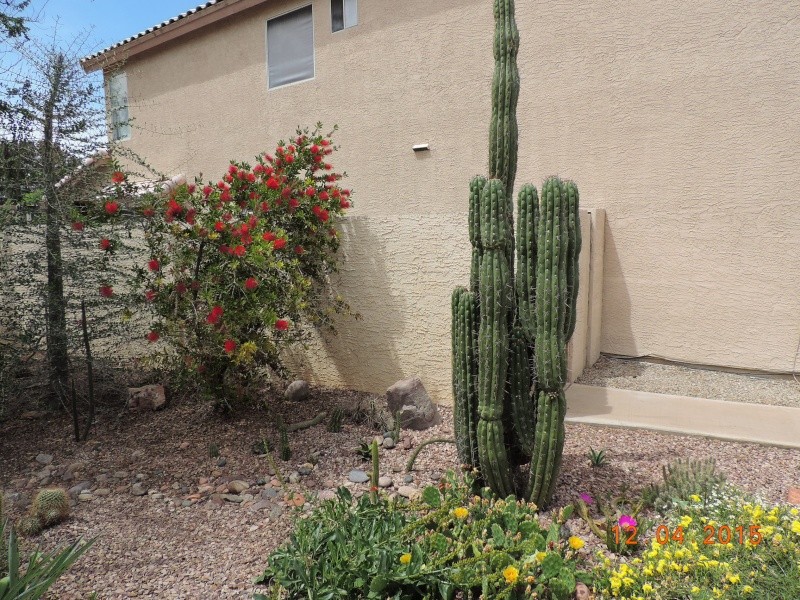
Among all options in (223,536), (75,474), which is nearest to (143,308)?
(75,474)

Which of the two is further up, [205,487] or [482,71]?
[482,71]

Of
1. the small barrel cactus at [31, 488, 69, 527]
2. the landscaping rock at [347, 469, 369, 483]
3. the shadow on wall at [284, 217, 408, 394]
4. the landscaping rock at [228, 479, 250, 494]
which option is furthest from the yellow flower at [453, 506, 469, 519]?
the shadow on wall at [284, 217, 408, 394]

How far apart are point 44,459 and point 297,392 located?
209 cm

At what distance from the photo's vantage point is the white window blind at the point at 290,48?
8219mm

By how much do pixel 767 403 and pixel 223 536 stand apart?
15.6ft

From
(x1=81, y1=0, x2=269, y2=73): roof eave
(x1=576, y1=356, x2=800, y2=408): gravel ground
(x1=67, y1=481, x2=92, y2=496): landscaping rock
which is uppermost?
(x1=81, y1=0, x2=269, y2=73): roof eave

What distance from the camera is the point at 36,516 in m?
3.33

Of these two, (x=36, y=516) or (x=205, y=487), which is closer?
(x=36, y=516)

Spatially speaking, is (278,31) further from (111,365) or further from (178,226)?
(111,365)

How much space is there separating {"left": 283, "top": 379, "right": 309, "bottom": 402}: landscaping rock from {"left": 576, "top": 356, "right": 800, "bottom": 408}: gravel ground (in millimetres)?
2760

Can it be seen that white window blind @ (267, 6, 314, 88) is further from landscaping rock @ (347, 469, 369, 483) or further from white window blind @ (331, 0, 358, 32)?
landscaping rock @ (347, 469, 369, 483)

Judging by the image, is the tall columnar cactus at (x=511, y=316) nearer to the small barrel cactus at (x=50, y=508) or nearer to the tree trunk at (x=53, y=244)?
the small barrel cactus at (x=50, y=508)

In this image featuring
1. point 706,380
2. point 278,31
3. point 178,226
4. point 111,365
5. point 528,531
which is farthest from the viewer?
point 278,31

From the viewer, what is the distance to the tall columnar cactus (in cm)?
302
